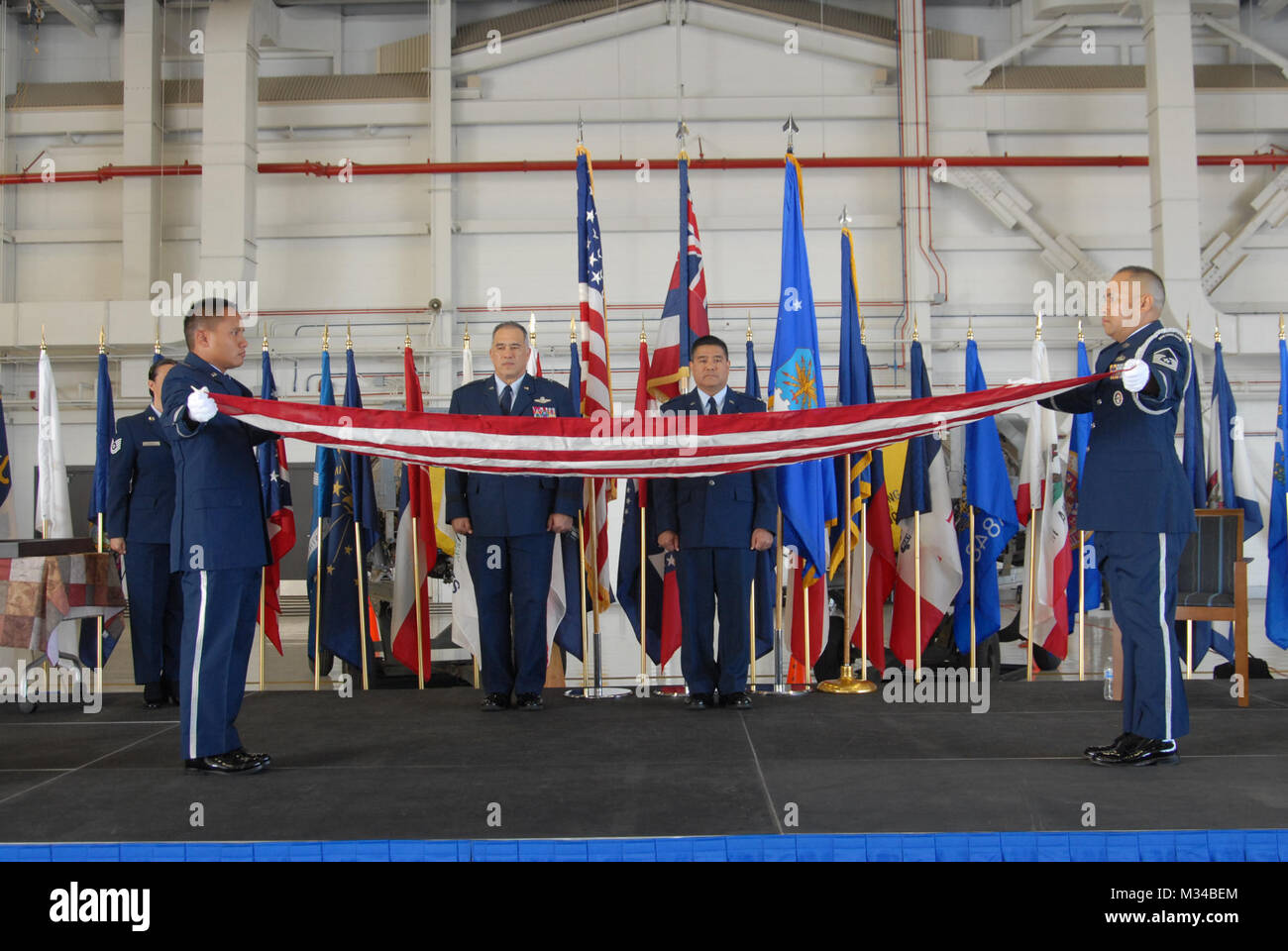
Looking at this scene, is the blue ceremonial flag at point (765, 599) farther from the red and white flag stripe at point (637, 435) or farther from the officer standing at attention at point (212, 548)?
the officer standing at attention at point (212, 548)

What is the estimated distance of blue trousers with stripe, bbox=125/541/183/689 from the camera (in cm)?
486

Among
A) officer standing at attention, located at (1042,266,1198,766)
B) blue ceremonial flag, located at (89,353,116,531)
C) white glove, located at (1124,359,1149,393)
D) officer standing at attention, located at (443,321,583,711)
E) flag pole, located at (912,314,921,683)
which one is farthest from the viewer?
blue ceremonial flag, located at (89,353,116,531)

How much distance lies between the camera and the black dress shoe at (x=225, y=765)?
3330mm

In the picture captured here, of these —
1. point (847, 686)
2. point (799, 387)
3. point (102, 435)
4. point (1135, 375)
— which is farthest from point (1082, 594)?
point (102, 435)

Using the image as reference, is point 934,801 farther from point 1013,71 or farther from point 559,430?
point 1013,71

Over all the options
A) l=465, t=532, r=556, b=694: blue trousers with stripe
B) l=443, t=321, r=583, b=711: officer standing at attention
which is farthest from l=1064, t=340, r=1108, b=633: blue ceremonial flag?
l=465, t=532, r=556, b=694: blue trousers with stripe

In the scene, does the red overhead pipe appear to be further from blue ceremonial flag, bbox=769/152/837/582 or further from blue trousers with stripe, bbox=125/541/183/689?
blue trousers with stripe, bbox=125/541/183/689

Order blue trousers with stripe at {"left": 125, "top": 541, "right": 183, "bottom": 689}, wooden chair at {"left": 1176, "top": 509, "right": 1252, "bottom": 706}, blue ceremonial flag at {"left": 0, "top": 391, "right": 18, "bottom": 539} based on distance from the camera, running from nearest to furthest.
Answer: wooden chair at {"left": 1176, "top": 509, "right": 1252, "bottom": 706}
blue trousers with stripe at {"left": 125, "top": 541, "right": 183, "bottom": 689}
blue ceremonial flag at {"left": 0, "top": 391, "right": 18, "bottom": 539}

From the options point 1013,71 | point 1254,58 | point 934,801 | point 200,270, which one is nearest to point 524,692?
point 934,801

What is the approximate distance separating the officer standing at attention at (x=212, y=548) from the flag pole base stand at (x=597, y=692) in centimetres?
166

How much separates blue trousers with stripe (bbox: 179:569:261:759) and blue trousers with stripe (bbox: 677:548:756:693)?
182 centimetres

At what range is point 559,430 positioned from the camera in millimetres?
3916

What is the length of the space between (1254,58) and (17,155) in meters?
14.9

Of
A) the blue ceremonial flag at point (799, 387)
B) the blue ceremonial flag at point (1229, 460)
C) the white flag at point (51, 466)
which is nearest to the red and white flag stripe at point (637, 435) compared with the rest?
the blue ceremonial flag at point (799, 387)
